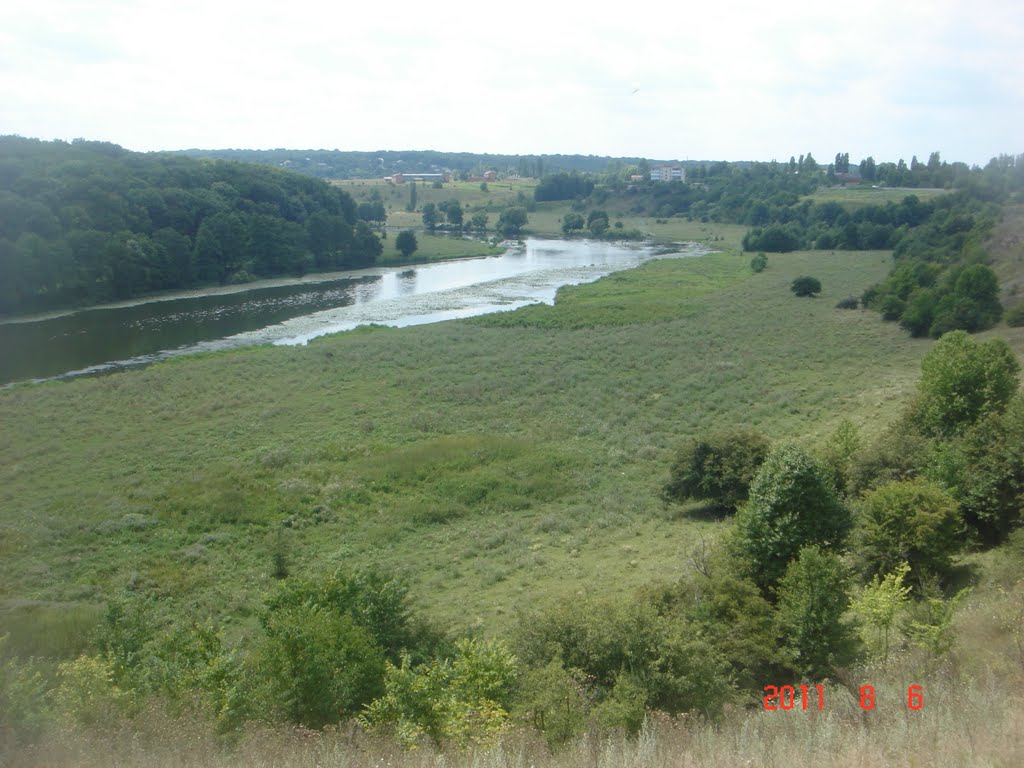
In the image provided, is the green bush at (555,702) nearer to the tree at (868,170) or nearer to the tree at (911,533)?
the tree at (911,533)

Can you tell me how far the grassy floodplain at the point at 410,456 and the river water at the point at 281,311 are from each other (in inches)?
214

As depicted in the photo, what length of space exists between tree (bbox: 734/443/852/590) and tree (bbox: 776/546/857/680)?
205 centimetres

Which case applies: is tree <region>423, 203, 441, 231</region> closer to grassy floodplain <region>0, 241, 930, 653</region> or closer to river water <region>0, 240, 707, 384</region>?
river water <region>0, 240, 707, 384</region>

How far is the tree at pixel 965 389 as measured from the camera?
18141 mm

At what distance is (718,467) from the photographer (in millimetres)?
20000

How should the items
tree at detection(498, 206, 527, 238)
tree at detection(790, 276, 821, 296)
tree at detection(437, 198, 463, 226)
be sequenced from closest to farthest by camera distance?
tree at detection(790, 276, 821, 296), tree at detection(498, 206, 527, 238), tree at detection(437, 198, 463, 226)

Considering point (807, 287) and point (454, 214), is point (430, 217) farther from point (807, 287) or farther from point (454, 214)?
point (807, 287)

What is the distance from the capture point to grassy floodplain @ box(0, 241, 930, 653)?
16.6m

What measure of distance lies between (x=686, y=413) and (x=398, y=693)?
22.2 meters

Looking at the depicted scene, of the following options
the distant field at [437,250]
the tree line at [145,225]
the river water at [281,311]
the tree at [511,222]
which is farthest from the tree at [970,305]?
the tree at [511,222]

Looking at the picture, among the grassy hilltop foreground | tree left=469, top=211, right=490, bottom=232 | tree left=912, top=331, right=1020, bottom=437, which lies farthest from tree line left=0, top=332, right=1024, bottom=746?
tree left=469, top=211, right=490, bottom=232

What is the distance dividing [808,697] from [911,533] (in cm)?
553

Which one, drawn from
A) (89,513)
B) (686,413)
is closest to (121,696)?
(89,513)

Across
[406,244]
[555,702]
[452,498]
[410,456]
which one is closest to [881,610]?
[555,702]
